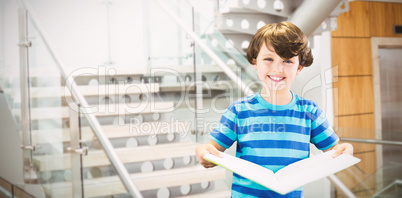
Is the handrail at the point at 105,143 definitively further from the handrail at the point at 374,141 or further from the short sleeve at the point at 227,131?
the handrail at the point at 374,141

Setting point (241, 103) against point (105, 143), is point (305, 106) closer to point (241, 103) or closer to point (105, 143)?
point (241, 103)

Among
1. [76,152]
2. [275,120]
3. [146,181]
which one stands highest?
[275,120]

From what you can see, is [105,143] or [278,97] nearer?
[278,97]

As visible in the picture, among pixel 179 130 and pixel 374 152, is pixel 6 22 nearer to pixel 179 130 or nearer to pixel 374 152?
pixel 179 130

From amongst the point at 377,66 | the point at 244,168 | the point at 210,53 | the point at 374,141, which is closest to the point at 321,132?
the point at 244,168

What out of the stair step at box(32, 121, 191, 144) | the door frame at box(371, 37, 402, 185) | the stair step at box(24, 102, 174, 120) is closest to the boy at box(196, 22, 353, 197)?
the stair step at box(32, 121, 191, 144)

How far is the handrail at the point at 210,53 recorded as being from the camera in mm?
2239

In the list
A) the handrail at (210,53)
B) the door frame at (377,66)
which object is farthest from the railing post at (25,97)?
the door frame at (377,66)

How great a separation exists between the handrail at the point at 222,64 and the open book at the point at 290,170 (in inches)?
51.5

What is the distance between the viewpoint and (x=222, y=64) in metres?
2.41

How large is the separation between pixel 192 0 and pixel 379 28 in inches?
115

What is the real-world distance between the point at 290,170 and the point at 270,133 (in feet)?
0.41

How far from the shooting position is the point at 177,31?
9.82 ft

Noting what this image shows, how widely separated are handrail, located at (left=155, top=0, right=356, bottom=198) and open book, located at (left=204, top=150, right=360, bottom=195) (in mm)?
1307
